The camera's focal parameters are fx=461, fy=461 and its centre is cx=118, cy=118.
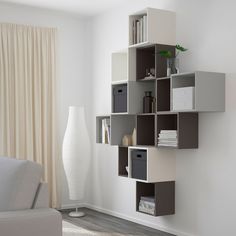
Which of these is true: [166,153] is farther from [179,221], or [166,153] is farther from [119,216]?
[119,216]

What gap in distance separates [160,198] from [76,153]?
145cm

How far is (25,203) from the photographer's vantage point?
3.05m

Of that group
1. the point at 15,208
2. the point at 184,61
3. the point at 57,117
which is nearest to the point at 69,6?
the point at 57,117

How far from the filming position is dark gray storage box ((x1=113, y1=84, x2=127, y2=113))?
4.84 m

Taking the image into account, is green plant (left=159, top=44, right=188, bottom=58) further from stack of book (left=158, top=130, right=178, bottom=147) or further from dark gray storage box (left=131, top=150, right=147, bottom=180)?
dark gray storage box (left=131, top=150, right=147, bottom=180)

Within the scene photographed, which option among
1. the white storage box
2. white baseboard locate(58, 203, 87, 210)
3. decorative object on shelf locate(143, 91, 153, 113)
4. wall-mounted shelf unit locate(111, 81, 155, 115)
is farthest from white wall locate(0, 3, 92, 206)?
the white storage box

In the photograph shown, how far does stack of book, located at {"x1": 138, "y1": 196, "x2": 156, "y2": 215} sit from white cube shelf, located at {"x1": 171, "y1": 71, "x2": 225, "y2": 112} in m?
1.03

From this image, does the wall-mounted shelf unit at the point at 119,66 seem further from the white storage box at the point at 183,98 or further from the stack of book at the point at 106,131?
the white storage box at the point at 183,98

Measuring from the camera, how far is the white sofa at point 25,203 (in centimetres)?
291

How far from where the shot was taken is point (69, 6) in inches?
224

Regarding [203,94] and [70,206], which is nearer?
[203,94]

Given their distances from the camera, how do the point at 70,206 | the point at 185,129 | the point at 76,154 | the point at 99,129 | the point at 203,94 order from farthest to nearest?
the point at 70,206
the point at 76,154
the point at 99,129
the point at 185,129
the point at 203,94

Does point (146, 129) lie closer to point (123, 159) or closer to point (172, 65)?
point (123, 159)

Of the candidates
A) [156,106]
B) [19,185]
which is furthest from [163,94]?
[19,185]
